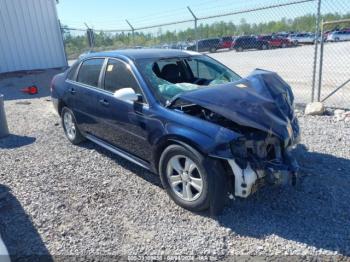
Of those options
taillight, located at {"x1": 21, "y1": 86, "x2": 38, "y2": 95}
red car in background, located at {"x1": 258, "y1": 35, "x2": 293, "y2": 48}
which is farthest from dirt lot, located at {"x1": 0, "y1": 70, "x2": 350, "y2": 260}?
red car in background, located at {"x1": 258, "y1": 35, "x2": 293, "y2": 48}

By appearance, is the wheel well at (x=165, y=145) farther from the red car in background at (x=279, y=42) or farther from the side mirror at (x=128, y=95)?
the red car in background at (x=279, y=42)

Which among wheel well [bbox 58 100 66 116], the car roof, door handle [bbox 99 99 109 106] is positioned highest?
the car roof

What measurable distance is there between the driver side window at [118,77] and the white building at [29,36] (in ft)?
33.9

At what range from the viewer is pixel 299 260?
2619 mm

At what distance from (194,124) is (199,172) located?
1.56 ft

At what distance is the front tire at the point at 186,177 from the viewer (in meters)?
3.00

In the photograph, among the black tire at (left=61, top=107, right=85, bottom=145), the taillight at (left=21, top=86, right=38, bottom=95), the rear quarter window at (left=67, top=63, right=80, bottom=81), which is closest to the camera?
the rear quarter window at (left=67, top=63, right=80, bottom=81)

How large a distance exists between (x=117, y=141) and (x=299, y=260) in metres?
2.59

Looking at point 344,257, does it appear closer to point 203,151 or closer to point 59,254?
point 203,151

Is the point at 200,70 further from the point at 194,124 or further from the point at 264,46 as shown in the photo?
the point at 264,46

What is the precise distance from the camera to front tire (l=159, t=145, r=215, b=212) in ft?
9.84

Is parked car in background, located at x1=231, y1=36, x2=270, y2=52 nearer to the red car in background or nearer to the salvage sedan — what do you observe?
the red car in background

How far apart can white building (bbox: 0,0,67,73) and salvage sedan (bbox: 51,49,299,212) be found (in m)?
10.0

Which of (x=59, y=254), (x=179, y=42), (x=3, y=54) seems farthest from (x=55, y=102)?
(x=179, y=42)
